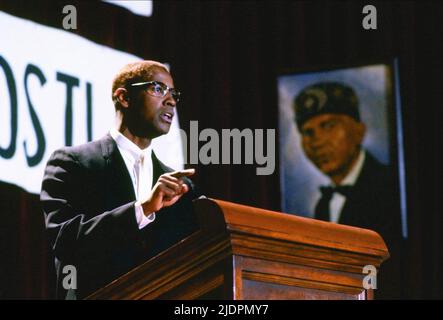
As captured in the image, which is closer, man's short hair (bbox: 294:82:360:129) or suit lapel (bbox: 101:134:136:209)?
suit lapel (bbox: 101:134:136:209)

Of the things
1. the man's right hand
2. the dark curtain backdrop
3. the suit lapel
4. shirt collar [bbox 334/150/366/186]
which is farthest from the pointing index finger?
shirt collar [bbox 334/150/366/186]

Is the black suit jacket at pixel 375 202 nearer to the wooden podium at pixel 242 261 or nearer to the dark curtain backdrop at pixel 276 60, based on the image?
the dark curtain backdrop at pixel 276 60

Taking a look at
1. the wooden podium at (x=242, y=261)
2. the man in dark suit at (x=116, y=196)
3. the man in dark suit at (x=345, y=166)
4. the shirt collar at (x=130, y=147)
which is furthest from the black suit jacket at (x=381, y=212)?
the wooden podium at (x=242, y=261)

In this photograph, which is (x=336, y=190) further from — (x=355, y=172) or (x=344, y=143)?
(x=344, y=143)

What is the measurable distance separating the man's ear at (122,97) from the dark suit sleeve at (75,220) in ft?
0.76

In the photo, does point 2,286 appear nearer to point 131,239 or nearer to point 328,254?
point 131,239

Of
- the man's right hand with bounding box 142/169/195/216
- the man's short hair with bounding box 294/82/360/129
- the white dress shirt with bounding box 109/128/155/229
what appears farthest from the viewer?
the man's short hair with bounding box 294/82/360/129

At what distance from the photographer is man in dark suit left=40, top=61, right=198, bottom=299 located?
207cm

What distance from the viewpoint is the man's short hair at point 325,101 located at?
4.44 metres

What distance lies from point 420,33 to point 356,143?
0.64m

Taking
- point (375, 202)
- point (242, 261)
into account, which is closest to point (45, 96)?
point (375, 202)

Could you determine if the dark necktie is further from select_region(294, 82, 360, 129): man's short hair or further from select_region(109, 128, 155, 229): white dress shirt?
select_region(109, 128, 155, 229): white dress shirt

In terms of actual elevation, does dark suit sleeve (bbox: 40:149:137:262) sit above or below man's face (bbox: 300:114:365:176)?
below

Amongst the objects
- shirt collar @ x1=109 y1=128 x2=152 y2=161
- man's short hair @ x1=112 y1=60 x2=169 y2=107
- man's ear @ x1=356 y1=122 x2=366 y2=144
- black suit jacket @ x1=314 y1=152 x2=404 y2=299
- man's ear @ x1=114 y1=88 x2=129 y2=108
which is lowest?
black suit jacket @ x1=314 y1=152 x2=404 y2=299
